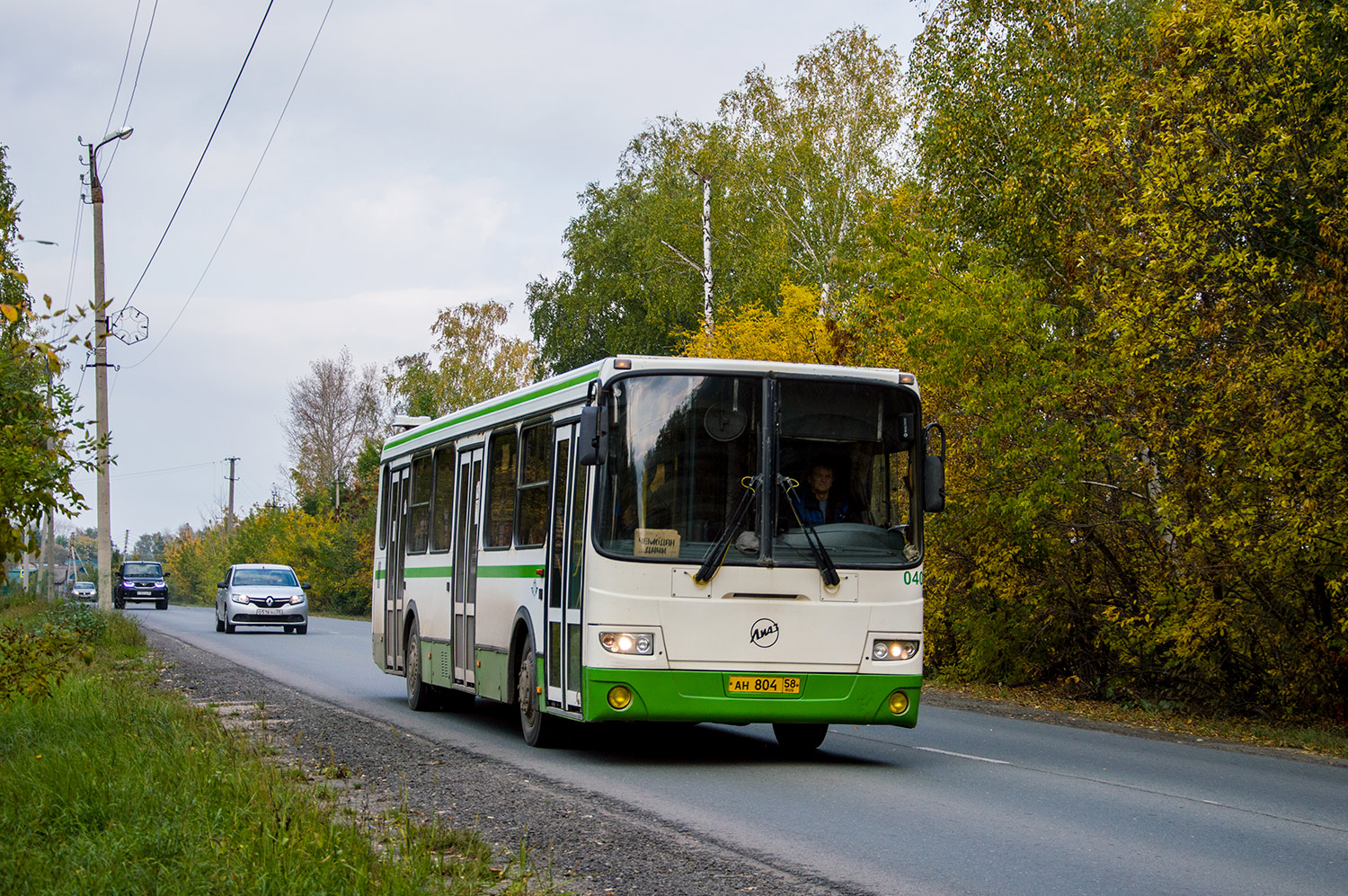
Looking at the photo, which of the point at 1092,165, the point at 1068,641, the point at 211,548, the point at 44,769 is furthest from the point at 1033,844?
the point at 211,548

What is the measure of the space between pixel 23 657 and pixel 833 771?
5756 mm

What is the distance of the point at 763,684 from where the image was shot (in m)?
10.9

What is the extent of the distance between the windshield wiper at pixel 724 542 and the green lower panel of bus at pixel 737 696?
28.0 inches

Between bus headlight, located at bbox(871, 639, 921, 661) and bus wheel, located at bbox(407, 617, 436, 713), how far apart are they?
6.61 meters

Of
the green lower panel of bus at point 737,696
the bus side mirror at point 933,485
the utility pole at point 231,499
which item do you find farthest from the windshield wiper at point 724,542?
the utility pole at point 231,499

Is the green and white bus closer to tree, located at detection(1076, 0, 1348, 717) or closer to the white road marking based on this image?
the white road marking

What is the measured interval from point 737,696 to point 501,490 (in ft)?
12.1

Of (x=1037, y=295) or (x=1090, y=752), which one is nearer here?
(x=1090, y=752)

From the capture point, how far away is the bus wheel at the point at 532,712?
40.2 feet

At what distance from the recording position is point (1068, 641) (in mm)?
21953

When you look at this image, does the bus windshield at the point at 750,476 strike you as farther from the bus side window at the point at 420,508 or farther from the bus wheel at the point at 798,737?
the bus side window at the point at 420,508

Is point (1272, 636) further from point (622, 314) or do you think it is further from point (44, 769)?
point (622, 314)

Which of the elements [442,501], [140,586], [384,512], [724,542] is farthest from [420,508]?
[140,586]

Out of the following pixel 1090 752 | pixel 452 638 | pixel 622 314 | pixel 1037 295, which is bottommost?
pixel 1090 752
